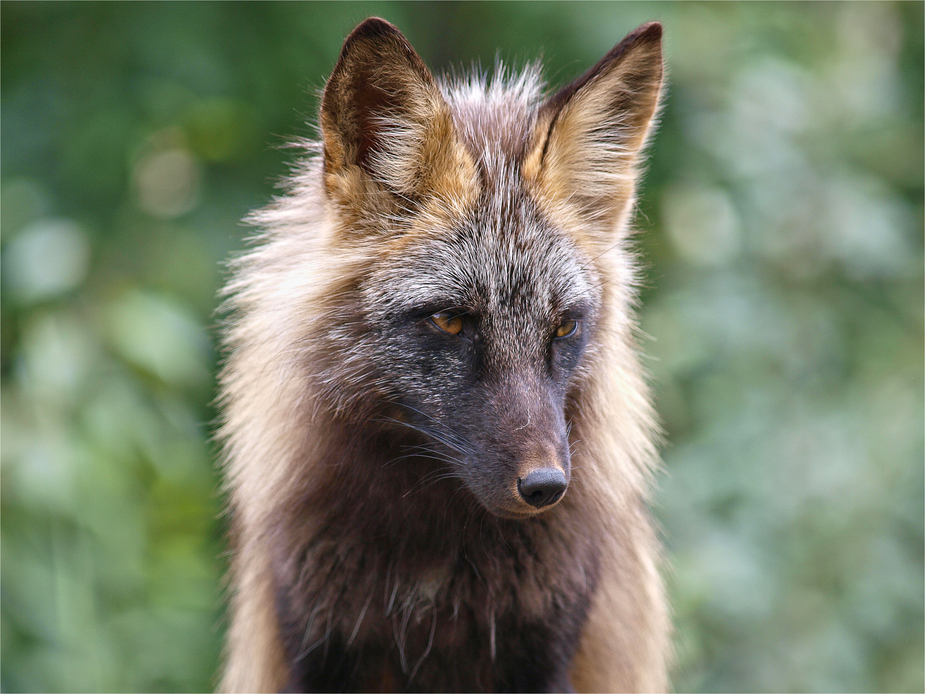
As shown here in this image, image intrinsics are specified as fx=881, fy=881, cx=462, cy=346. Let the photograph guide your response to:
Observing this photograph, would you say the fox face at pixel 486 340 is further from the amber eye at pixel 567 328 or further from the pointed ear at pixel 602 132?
the pointed ear at pixel 602 132

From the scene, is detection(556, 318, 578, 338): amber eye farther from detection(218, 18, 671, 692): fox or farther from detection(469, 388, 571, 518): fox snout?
detection(469, 388, 571, 518): fox snout

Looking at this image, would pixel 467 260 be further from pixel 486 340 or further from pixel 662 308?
pixel 662 308

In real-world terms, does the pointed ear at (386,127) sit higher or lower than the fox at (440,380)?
higher

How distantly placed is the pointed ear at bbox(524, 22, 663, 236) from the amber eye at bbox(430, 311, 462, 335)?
46 cm

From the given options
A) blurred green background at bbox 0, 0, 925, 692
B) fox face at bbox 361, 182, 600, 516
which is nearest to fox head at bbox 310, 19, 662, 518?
fox face at bbox 361, 182, 600, 516

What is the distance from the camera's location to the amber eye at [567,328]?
2.32 metres

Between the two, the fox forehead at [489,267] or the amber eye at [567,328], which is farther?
the amber eye at [567,328]

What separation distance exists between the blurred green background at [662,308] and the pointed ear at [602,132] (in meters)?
1.34

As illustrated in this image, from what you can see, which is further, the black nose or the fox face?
the fox face

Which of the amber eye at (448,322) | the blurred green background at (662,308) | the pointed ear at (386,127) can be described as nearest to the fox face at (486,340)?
the amber eye at (448,322)

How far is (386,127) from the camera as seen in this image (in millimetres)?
2332

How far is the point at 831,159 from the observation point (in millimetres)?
4656

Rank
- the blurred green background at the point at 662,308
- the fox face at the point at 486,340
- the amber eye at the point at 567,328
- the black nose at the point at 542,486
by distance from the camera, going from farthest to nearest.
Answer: the blurred green background at the point at 662,308 → the amber eye at the point at 567,328 → the fox face at the point at 486,340 → the black nose at the point at 542,486

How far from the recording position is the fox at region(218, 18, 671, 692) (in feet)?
7.26
